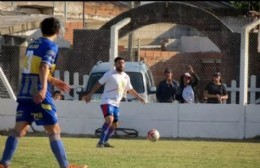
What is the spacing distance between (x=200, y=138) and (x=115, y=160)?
7.53 metres

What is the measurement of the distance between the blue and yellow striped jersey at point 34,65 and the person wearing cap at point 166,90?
1065 centimetres

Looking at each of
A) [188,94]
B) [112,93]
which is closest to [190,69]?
[188,94]

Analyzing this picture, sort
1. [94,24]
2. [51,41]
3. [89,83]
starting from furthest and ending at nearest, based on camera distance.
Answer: [94,24], [89,83], [51,41]

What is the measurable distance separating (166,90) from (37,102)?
36.1 ft

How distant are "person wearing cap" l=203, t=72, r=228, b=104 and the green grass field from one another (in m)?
2.89

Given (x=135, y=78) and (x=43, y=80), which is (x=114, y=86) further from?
(x=43, y=80)

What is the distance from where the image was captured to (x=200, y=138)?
67.4ft

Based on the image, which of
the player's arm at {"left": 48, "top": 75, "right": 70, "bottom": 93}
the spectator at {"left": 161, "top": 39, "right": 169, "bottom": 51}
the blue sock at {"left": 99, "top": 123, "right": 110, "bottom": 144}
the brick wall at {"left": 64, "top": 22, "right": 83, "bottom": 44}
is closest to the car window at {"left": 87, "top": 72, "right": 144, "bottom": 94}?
the blue sock at {"left": 99, "top": 123, "right": 110, "bottom": 144}

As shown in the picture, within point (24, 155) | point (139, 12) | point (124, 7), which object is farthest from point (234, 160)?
point (124, 7)

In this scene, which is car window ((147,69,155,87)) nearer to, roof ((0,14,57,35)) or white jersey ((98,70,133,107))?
roof ((0,14,57,35))

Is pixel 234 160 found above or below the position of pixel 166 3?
below

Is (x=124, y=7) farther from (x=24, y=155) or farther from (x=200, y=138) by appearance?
(x=24, y=155)

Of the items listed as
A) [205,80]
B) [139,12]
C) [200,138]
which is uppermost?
[139,12]

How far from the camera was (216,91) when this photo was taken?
21.3 metres
